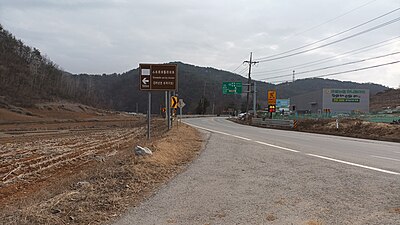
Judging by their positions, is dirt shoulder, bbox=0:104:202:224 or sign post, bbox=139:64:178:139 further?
sign post, bbox=139:64:178:139

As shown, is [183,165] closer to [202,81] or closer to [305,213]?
[305,213]

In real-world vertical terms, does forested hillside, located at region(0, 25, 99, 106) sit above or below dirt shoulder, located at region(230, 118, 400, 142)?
above

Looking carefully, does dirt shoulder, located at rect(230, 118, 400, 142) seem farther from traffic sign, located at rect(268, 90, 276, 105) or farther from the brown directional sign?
the brown directional sign

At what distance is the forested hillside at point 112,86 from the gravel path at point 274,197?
105m

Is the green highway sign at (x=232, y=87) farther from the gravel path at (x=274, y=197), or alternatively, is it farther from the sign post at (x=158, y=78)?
the gravel path at (x=274, y=197)

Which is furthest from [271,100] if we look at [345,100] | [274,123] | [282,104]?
[282,104]

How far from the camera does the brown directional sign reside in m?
19.1

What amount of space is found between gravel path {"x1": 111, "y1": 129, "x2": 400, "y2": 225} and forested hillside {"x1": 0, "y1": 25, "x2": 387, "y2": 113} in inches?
4137

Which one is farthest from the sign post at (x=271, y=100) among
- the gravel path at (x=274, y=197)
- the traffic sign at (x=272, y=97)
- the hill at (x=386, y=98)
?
the hill at (x=386, y=98)

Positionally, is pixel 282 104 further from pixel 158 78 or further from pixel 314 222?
pixel 314 222

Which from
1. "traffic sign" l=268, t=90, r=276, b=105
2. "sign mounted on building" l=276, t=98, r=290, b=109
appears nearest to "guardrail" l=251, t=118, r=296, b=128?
"traffic sign" l=268, t=90, r=276, b=105

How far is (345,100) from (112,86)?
118 meters

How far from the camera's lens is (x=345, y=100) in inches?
3022

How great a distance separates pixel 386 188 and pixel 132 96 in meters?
154
